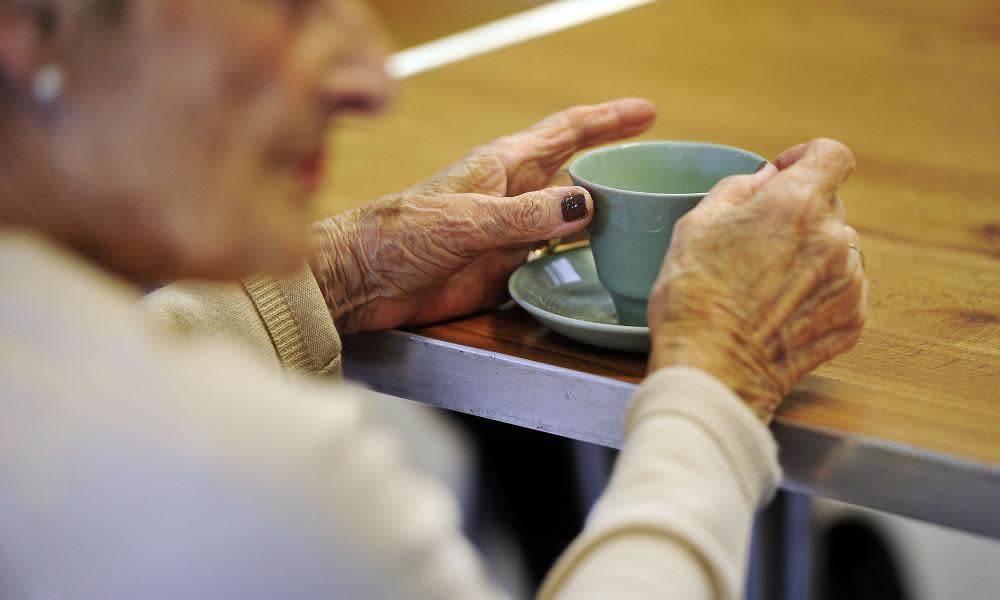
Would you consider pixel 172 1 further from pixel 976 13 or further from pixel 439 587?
pixel 976 13

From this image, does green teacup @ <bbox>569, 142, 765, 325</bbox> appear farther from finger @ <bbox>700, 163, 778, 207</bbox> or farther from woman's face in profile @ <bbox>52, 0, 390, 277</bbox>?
woman's face in profile @ <bbox>52, 0, 390, 277</bbox>

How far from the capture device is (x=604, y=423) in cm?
76

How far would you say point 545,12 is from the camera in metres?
1.83

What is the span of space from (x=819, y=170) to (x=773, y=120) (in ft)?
1.85

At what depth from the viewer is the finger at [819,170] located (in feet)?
2.45

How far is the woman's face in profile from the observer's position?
0.49m

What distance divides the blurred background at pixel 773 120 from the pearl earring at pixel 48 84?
0.57 meters

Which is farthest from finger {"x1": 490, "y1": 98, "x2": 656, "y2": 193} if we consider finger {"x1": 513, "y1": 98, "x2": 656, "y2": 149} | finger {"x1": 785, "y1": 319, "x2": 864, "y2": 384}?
finger {"x1": 785, "y1": 319, "x2": 864, "y2": 384}

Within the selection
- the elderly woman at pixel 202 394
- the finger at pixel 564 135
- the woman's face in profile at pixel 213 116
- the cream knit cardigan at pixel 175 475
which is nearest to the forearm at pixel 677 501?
the elderly woman at pixel 202 394

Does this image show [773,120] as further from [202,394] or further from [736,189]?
[202,394]

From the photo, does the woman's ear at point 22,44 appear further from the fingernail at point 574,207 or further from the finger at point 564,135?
the finger at point 564,135

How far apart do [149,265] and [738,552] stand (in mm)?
358

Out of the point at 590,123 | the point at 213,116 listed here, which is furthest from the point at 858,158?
the point at 213,116

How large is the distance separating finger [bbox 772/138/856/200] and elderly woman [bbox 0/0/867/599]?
7.0 inches
